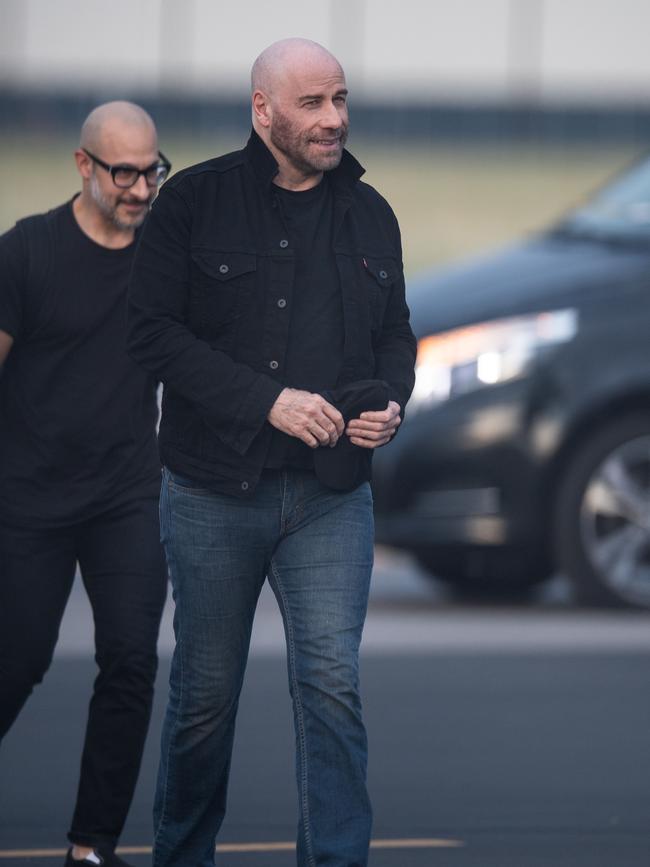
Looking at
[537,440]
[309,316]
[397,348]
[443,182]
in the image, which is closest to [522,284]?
[537,440]

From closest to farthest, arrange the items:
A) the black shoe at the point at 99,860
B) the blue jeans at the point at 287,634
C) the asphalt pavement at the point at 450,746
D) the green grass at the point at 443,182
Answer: the blue jeans at the point at 287,634
the black shoe at the point at 99,860
the asphalt pavement at the point at 450,746
the green grass at the point at 443,182

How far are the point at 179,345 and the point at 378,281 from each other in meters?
0.45

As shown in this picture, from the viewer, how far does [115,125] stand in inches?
193

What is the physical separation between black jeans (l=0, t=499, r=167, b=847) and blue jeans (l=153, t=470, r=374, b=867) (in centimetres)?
45

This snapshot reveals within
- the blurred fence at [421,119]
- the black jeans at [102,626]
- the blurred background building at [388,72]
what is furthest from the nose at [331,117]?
the blurred fence at [421,119]

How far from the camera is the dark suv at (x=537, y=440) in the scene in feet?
27.8

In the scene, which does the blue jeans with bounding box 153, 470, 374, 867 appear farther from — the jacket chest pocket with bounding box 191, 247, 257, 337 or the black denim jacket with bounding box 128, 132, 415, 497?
the jacket chest pocket with bounding box 191, 247, 257, 337

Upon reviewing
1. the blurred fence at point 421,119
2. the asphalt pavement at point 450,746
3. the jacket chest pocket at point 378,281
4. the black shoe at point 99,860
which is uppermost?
the blurred fence at point 421,119

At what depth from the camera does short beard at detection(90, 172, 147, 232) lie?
4914 millimetres

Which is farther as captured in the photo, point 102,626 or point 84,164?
point 84,164

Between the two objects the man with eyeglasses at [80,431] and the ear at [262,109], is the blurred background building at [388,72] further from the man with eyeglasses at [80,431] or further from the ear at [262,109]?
the ear at [262,109]

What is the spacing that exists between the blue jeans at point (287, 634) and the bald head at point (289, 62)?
78 centimetres

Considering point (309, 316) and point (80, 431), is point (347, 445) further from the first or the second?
point (80, 431)

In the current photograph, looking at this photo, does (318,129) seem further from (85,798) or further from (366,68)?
(366,68)
